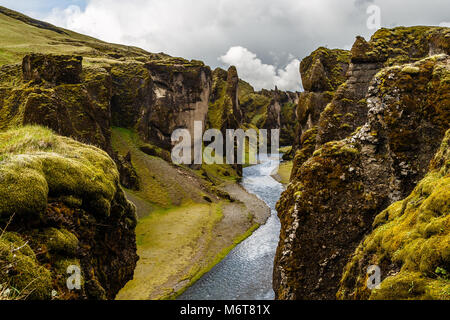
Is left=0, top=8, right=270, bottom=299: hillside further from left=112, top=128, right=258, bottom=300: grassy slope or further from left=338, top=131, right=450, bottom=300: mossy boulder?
left=338, top=131, right=450, bottom=300: mossy boulder

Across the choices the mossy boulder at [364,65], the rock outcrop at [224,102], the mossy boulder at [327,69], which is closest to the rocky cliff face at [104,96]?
the rock outcrop at [224,102]

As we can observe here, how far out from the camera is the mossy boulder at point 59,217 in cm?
725

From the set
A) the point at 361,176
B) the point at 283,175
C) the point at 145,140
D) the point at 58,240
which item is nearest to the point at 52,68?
the point at 145,140

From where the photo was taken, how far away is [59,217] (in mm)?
9445

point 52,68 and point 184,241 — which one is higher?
point 52,68

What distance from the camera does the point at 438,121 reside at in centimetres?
1330

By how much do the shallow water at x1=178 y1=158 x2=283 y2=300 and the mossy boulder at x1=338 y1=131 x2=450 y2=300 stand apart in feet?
71.2

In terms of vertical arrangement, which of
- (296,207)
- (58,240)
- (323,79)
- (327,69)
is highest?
(327,69)

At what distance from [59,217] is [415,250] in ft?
35.7

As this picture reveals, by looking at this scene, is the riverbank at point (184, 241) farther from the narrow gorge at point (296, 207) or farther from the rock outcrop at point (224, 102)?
the rock outcrop at point (224, 102)

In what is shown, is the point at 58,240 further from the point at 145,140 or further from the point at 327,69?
the point at 145,140

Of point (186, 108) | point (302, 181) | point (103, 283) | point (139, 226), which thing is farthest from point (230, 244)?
point (186, 108)

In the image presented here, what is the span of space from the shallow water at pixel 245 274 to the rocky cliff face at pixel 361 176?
16.2 m
